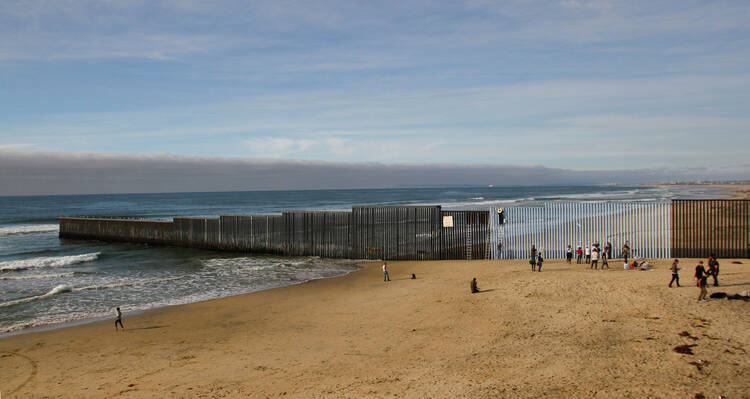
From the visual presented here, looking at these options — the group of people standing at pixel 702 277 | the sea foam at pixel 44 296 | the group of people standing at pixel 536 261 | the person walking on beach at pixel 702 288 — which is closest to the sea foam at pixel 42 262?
the sea foam at pixel 44 296

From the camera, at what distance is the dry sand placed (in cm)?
1003

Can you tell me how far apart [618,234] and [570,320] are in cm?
2043

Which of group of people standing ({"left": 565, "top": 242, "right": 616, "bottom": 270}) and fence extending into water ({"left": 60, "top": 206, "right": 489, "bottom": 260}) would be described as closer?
group of people standing ({"left": 565, "top": 242, "right": 616, "bottom": 270})

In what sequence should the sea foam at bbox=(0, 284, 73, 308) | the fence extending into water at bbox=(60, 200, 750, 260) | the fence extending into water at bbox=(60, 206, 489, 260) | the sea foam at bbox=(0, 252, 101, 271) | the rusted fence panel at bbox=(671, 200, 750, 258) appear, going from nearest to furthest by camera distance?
the sea foam at bbox=(0, 284, 73, 308), the rusted fence panel at bbox=(671, 200, 750, 258), the fence extending into water at bbox=(60, 200, 750, 260), the fence extending into water at bbox=(60, 206, 489, 260), the sea foam at bbox=(0, 252, 101, 271)

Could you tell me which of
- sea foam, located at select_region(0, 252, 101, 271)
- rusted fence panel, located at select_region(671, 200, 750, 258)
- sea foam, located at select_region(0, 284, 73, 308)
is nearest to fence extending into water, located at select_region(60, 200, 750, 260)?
rusted fence panel, located at select_region(671, 200, 750, 258)

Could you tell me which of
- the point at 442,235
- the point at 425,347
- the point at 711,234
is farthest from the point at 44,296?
the point at 711,234

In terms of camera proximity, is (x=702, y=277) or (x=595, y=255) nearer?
(x=702, y=277)

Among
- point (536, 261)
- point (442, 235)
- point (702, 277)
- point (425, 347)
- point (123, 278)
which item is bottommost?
point (123, 278)

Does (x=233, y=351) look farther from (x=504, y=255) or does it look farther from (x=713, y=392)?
(x=504, y=255)

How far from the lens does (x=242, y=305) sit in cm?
1894

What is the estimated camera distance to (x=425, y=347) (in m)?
12.5

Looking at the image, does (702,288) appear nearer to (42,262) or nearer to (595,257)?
(595,257)

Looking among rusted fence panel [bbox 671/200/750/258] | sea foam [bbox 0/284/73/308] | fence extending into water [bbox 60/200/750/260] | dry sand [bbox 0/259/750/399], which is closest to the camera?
dry sand [bbox 0/259/750/399]

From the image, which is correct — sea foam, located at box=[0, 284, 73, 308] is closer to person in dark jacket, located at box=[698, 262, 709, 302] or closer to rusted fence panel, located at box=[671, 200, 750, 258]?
person in dark jacket, located at box=[698, 262, 709, 302]
